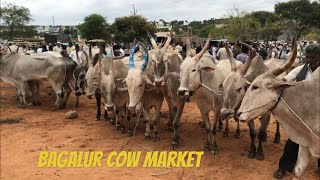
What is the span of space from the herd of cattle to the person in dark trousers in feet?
1.18

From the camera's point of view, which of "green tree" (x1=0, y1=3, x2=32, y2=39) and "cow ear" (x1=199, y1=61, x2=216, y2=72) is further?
"green tree" (x1=0, y1=3, x2=32, y2=39)

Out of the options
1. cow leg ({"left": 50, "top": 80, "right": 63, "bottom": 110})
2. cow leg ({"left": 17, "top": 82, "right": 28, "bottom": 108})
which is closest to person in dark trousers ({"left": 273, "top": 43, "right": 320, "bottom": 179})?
cow leg ({"left": 50, "top": 80, "right": 63, "bottom": 110})

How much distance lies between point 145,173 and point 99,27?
34322 mm

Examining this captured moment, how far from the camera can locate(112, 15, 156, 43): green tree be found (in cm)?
2647

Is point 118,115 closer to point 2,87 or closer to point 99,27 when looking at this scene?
point 2,87

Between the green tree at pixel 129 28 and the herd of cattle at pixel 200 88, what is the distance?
15.9 metres

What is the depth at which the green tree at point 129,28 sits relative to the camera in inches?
1042

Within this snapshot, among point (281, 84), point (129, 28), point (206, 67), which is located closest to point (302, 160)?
point (281, 84)

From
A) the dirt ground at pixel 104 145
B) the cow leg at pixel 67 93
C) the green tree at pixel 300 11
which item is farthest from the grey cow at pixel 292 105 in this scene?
the green tree at pixel 300 11

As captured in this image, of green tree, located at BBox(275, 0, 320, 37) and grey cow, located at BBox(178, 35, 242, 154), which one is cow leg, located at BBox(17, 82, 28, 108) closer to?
grey cow, located at BBox(178, 35, 242, 154)

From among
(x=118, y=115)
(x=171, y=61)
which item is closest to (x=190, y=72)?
(x=171, y=61)

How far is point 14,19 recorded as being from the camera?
135 ft

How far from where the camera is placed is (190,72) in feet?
18.0

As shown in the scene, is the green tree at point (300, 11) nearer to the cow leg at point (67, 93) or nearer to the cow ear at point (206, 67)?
the cow leg at point (67, 93)
